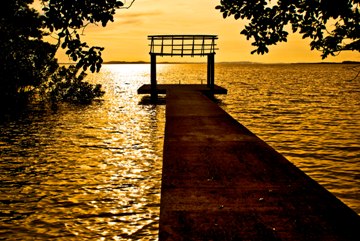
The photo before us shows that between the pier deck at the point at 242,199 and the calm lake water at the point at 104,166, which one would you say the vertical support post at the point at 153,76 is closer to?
the calm lake water at the point at 104,166

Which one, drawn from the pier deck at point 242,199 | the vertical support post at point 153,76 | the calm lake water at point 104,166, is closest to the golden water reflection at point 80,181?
the calm lake water at point 104,166

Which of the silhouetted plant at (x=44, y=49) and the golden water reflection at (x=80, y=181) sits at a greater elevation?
the silhouetted plant at (x=44, y=49)

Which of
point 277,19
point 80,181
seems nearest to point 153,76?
point 80,181

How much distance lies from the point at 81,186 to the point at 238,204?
6981 millimetres

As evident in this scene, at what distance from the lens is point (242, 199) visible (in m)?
7.03

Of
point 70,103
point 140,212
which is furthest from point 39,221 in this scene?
point 70,103

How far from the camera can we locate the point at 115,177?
45.1 ft

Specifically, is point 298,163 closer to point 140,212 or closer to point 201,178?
point 140,212

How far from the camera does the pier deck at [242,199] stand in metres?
5.66

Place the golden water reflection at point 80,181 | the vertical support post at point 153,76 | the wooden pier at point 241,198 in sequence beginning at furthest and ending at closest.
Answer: the vertical support post at point 153,76 < the golden water reflection at point 80,181 < the wooden pier at point 241,198

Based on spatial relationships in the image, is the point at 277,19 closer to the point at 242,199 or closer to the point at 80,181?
the point at 242,199

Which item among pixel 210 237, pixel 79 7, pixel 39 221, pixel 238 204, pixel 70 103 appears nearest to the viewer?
pixel 210 237

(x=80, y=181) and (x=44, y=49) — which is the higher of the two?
(x=44, y=49)

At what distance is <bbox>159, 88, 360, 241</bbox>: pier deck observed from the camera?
566 centimetres
